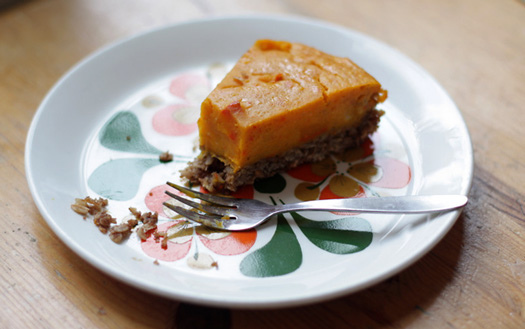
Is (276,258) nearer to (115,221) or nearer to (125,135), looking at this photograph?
(115,221)

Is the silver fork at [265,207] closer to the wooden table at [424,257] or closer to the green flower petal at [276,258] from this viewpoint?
the green flower petal at [276,258]

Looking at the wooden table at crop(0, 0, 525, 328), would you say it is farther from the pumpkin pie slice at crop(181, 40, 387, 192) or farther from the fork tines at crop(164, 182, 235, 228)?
the pumpkin pie slice at crop(181, 40, 387, 192)

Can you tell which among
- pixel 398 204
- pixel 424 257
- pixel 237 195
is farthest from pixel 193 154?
pixel 424 257

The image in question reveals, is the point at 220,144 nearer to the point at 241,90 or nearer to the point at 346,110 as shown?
the point at 241,90

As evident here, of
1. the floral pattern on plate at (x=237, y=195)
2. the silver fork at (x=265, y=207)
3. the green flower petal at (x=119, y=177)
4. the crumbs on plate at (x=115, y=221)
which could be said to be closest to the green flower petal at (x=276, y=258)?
the floral pattern on plate at (x=237, y=195)

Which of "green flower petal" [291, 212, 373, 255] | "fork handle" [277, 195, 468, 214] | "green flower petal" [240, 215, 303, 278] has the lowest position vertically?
"green flower petal" [240, 215, 303, 278]

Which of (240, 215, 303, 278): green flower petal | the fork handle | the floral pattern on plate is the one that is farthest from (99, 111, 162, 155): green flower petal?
the fork handle

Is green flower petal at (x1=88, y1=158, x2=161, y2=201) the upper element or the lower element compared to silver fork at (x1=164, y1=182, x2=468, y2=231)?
lower
